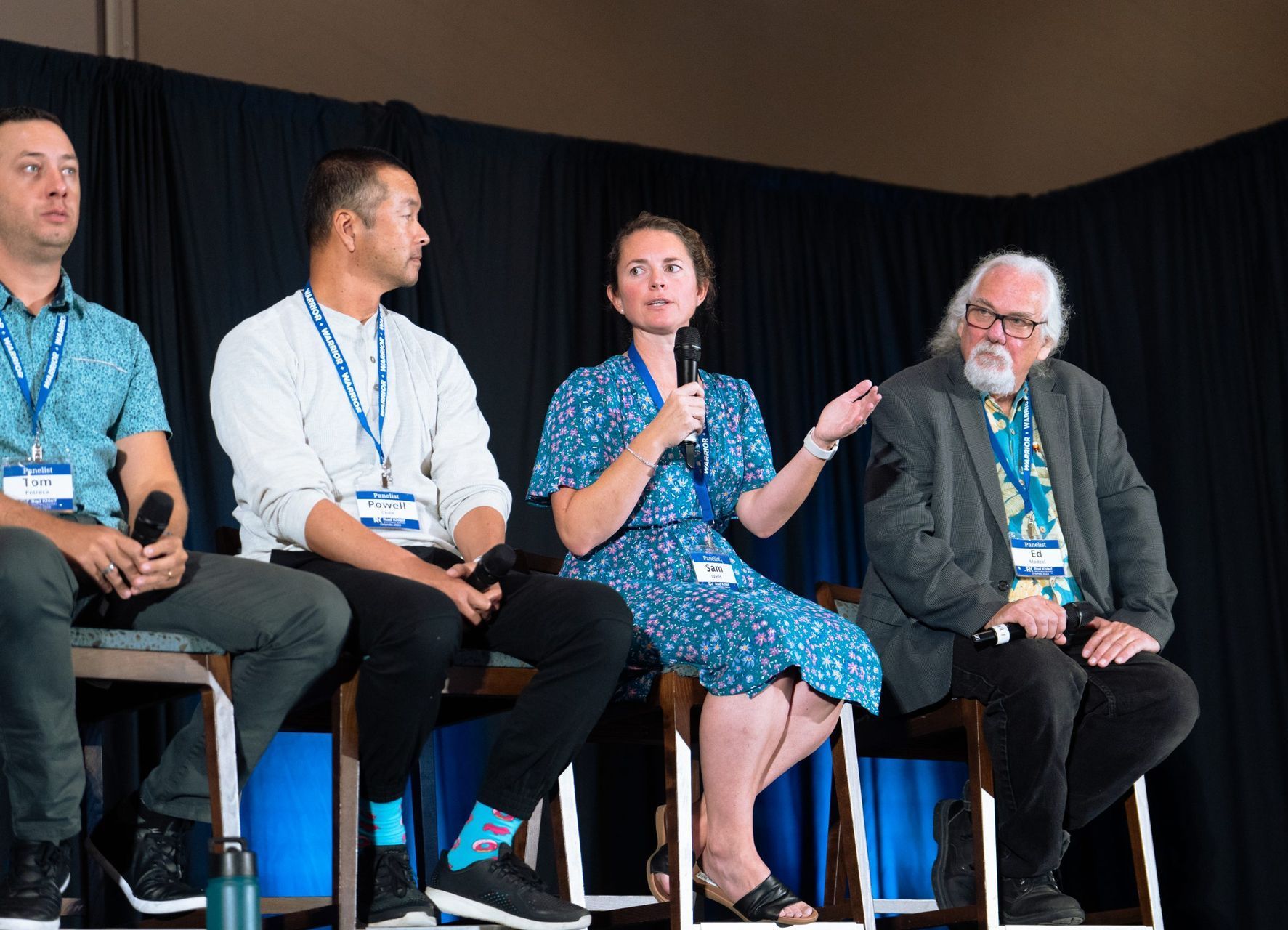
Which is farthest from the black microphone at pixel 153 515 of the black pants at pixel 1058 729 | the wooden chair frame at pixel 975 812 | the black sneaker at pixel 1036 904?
the black sneaker at pixel 1036 904

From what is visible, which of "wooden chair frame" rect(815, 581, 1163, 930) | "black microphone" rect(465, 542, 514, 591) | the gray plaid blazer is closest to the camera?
"black microphone" rect(465, 542, 514, 591)

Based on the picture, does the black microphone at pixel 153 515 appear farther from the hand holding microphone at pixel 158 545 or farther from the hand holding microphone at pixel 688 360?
the hand holding microphone at pixel 688 360

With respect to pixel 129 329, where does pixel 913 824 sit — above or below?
below

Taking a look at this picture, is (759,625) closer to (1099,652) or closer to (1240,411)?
(1099,652)

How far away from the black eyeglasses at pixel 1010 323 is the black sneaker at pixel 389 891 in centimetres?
171

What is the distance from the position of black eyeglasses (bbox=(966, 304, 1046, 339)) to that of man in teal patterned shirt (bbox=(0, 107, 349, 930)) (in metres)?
1.63

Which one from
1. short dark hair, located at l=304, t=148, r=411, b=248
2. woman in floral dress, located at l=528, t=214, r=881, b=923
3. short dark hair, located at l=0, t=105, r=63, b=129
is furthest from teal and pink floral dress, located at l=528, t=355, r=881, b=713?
short dark hair, located at l=0, t=105, r=63, b=129

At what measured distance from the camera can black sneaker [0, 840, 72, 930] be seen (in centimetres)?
203

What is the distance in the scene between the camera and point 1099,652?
9.62 ft

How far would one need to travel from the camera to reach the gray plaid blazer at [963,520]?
2.92 meters

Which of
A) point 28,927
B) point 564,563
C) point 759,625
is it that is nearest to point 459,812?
point 564,563

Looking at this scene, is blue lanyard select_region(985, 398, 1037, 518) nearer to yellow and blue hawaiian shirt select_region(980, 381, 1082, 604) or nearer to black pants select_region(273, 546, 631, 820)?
yellow and blue hawaiian shirt select_region(980, 381, 1082, 604)

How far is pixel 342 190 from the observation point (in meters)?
2.88

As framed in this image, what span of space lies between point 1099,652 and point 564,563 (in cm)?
109
